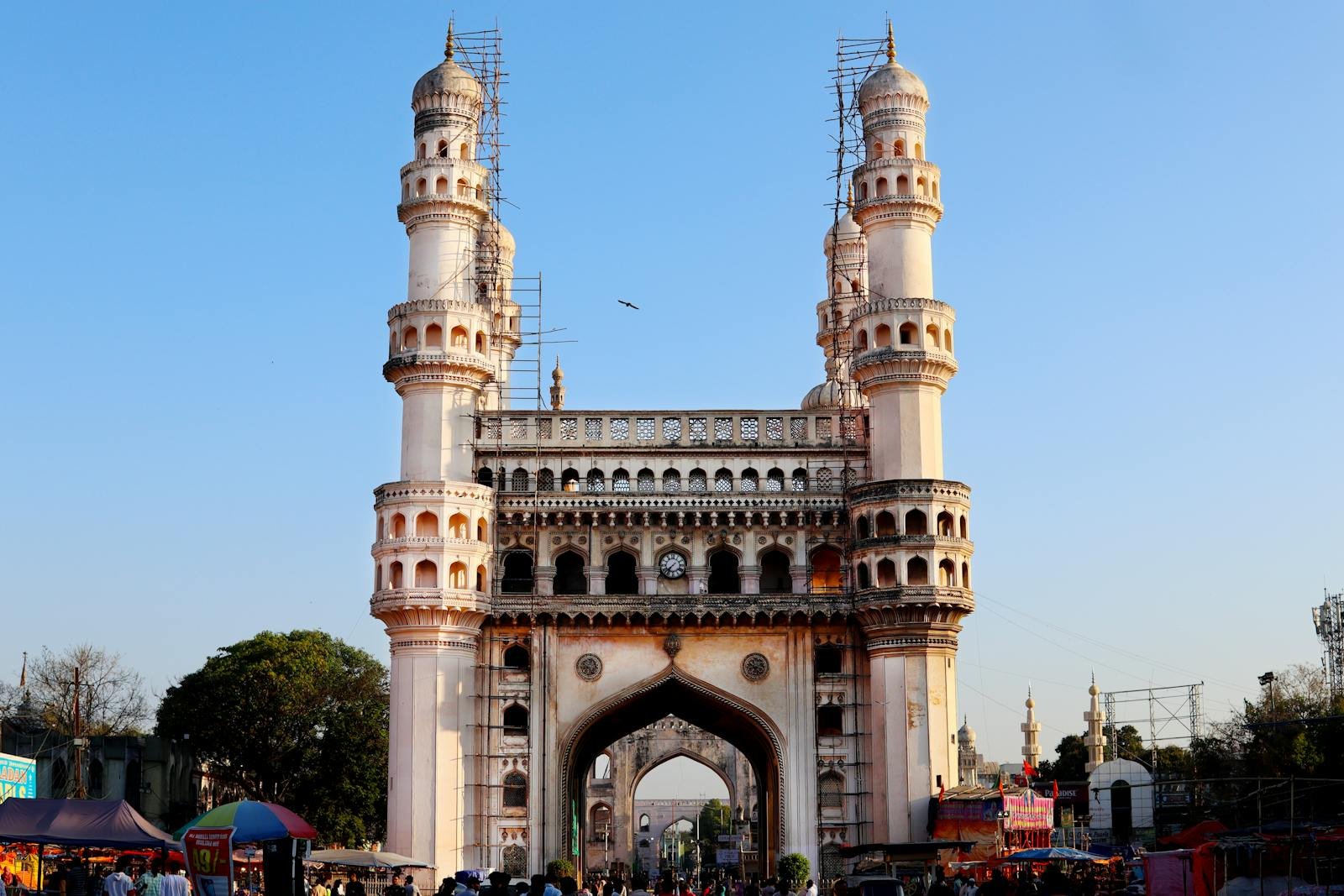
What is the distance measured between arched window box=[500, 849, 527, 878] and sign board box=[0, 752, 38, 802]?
44.0ft

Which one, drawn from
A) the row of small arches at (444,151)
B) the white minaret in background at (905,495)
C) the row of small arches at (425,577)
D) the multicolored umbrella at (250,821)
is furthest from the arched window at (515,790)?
the multicolored umbrella at (250,821)

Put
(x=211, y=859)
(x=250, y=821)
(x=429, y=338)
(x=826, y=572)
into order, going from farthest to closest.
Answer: (x=826, y=572) < (x=429, y=338) < (x=250, y=821) < (x=211, y=859)

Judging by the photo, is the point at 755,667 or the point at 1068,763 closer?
the point at 755,667

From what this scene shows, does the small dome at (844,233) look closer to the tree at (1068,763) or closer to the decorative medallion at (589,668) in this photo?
the decorative medallion at (589,668)

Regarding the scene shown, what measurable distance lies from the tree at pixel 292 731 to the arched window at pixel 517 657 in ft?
50.3

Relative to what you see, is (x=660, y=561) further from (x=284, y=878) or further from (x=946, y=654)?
(x=284, y=878)

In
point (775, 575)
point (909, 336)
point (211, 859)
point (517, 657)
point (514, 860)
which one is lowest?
point (514, 860)

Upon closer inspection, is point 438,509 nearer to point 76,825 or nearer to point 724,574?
point 724,574

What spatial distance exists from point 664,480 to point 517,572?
5408 mm

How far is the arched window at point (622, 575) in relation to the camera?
180 ft

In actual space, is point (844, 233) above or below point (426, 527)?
above

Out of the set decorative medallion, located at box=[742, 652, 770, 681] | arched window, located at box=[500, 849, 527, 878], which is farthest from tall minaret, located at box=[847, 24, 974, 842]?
arched window, located at box=[500, 849, 527, 878]

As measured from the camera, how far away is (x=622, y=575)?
181ft

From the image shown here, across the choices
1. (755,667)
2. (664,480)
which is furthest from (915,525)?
(664,480)
